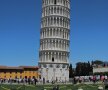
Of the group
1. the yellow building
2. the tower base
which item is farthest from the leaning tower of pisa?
the yellow building

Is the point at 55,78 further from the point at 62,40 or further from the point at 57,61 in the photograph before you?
the point at 62,40

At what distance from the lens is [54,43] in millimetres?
80625

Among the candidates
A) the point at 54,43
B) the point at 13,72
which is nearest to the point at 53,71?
the point at 54,43

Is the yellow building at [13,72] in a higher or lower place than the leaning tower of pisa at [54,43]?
lower

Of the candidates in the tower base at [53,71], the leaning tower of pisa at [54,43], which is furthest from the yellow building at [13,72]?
the leaning tower of pisa at [54,43]

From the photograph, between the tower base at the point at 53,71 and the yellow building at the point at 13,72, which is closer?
the tower base at the point at 53,71

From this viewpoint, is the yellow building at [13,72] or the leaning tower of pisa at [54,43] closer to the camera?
the leaning tower of pisa at [54,43]

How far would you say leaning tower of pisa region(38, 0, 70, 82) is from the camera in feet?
265

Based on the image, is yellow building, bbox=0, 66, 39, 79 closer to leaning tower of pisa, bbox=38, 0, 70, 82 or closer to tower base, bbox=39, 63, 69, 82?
tower base, bbox=39, 63, 69, 82

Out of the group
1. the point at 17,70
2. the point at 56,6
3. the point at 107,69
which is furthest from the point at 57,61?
the point at 107,69

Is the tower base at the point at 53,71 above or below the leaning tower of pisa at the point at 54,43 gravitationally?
below

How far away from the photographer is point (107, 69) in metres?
112

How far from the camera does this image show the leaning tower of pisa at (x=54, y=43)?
80625 millimetres

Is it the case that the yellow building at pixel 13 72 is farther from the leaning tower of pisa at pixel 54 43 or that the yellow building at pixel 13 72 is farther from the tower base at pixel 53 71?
the leaning tower of pisa at pixel 54 43
